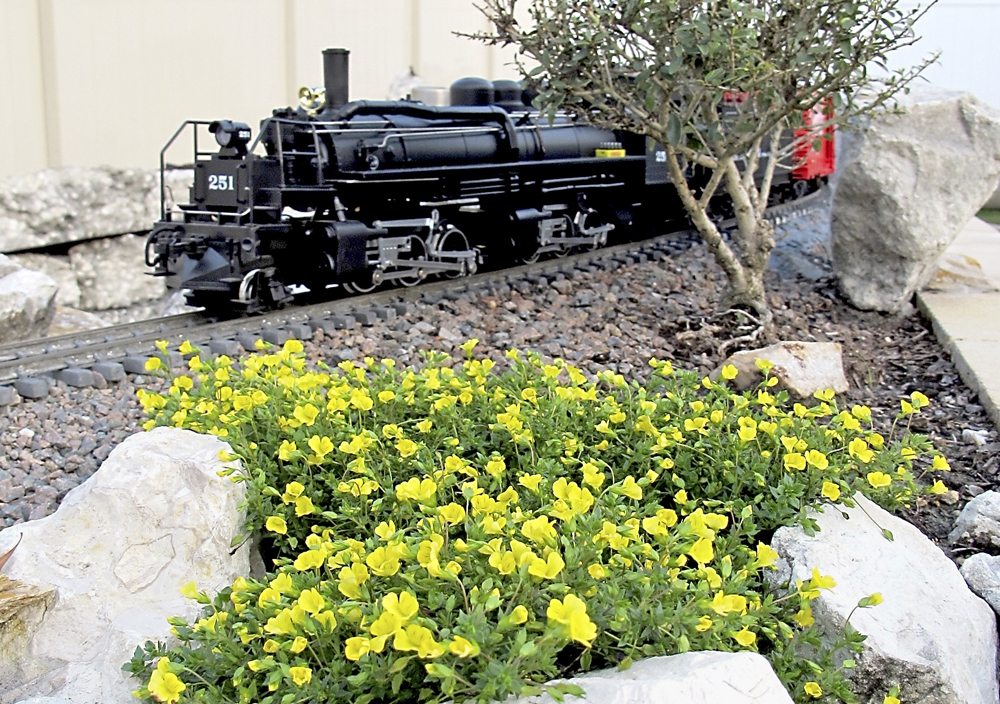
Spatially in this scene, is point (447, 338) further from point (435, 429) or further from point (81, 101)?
point (81, 101)

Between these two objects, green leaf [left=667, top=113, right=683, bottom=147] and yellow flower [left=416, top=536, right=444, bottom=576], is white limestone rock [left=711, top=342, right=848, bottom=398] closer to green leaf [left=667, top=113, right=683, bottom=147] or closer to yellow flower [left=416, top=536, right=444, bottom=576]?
green leaf [left=667, top=113, right=683, bottom=147]

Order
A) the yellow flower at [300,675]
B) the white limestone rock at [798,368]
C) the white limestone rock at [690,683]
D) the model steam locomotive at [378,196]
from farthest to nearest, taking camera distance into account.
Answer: the model steam locomotive at [378,196]
the white limestone rock at [798,368]
the yellow flower at [300,675]
the white limestone rock at [690,683]

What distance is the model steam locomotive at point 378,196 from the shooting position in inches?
316

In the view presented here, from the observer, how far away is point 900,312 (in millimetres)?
8336

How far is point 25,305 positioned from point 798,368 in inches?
271

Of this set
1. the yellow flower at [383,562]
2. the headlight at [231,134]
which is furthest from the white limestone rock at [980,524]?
the headlight at [231,134]

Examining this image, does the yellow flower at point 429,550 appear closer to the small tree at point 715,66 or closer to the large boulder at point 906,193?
the small tree at point 715,66

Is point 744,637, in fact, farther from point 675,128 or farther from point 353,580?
point 675,128

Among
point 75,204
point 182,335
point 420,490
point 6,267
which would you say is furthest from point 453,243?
point 420,490

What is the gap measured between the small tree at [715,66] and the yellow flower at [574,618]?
15.3ft

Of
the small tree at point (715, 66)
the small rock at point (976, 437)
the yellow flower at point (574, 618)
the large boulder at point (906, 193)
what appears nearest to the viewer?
the yellow flower at point (574, 618)

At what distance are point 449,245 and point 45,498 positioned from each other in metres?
5.92

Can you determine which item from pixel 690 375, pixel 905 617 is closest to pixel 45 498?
pixel 690 375

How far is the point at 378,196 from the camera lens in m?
8.88
